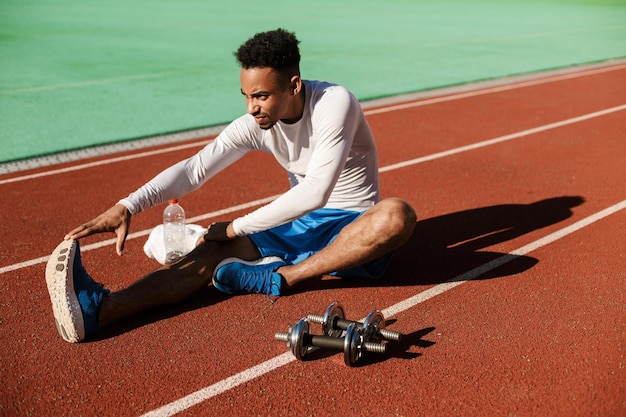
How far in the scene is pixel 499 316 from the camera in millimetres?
4445

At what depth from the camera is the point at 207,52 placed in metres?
15.1

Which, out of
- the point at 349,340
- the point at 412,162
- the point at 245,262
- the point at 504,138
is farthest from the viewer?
the point at 504,138

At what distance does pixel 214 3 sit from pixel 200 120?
15.8m

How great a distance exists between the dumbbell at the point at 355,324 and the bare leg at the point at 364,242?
0.56 metres

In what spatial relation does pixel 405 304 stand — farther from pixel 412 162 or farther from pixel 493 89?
pixel 493 89

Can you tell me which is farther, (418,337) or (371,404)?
(418,337)

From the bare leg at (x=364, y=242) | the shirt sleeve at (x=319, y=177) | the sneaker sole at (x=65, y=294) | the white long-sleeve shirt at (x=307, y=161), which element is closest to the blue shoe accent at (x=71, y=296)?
the sneaker sole at (x=65, y=294)

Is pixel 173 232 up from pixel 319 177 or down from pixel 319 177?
down

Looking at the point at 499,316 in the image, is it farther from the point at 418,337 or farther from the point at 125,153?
the point at 125,153

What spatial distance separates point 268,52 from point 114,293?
1.70 metres

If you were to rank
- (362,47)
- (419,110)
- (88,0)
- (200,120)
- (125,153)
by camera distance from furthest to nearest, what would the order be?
(88,0), (362,47), (419,110), (200,120), (125,153)

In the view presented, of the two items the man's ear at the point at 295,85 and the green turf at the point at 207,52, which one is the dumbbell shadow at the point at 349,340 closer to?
the man's ear at the point at 295,85

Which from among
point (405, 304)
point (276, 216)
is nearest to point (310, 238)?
point (276, 216)

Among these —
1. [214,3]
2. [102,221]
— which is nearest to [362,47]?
[214,3]
